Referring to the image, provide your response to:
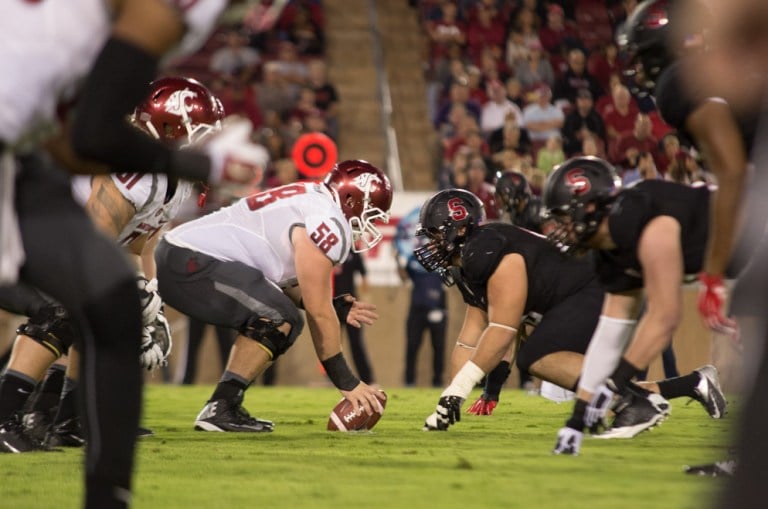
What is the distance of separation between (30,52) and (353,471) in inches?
89.1

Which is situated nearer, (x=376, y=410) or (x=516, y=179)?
(x=376, y=410)

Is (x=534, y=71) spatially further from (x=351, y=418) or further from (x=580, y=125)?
(x=351, y=418)

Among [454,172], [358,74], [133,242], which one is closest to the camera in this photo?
[133,242]

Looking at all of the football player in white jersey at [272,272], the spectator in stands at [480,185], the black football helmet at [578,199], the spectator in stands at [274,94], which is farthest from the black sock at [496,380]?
the spectator in stands at [274,94]

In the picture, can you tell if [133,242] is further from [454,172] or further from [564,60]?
[564,60]

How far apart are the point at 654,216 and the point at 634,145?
9275 mm

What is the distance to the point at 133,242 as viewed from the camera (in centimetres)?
683

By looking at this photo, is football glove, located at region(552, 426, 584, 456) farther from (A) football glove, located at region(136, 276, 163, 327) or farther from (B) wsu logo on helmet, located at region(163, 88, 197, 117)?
(B) wsu logo on helmet, located at region(163, 88, 197, 117)

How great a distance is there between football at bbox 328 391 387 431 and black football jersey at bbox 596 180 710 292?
188 cm

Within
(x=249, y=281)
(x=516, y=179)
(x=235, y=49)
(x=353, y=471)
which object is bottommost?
(x=353, y=471)

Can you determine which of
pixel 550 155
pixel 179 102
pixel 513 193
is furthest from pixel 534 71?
pixel 179 102

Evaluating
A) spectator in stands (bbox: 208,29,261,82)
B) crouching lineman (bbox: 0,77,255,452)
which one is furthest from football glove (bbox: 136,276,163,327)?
spectator in stands (bbox: 208,29,261,82)

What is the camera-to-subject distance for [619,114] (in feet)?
50.0

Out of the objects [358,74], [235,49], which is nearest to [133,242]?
[235,49]
